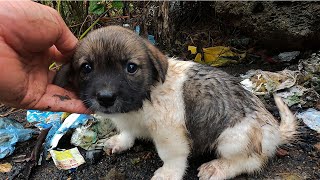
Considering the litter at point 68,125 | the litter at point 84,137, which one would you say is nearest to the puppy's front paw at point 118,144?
the litter at point 84,137

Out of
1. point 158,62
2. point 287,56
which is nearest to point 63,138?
point 158,62

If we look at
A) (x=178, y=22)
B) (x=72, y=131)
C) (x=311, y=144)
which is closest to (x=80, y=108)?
(x=72, y=131)

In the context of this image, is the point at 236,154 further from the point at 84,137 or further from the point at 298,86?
the point at 298,86

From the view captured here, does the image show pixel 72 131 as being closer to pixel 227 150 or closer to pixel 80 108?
pixel 80 108

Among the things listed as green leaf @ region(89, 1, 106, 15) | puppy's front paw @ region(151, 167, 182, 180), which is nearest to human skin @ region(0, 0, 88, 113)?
puppy's front paw @ region(151, 167, 182, 180)

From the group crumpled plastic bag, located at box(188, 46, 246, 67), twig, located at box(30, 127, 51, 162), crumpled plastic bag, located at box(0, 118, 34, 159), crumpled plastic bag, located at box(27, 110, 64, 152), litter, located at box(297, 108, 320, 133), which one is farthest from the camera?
crumpled plastic bag, located at box(188, 46, 246, 67)

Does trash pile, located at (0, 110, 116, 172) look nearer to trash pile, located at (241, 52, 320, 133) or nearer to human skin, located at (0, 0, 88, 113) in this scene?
human skin, located at (0, 0, 88, 113)

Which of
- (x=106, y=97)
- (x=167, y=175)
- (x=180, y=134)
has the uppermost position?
(x=106, y=97)
